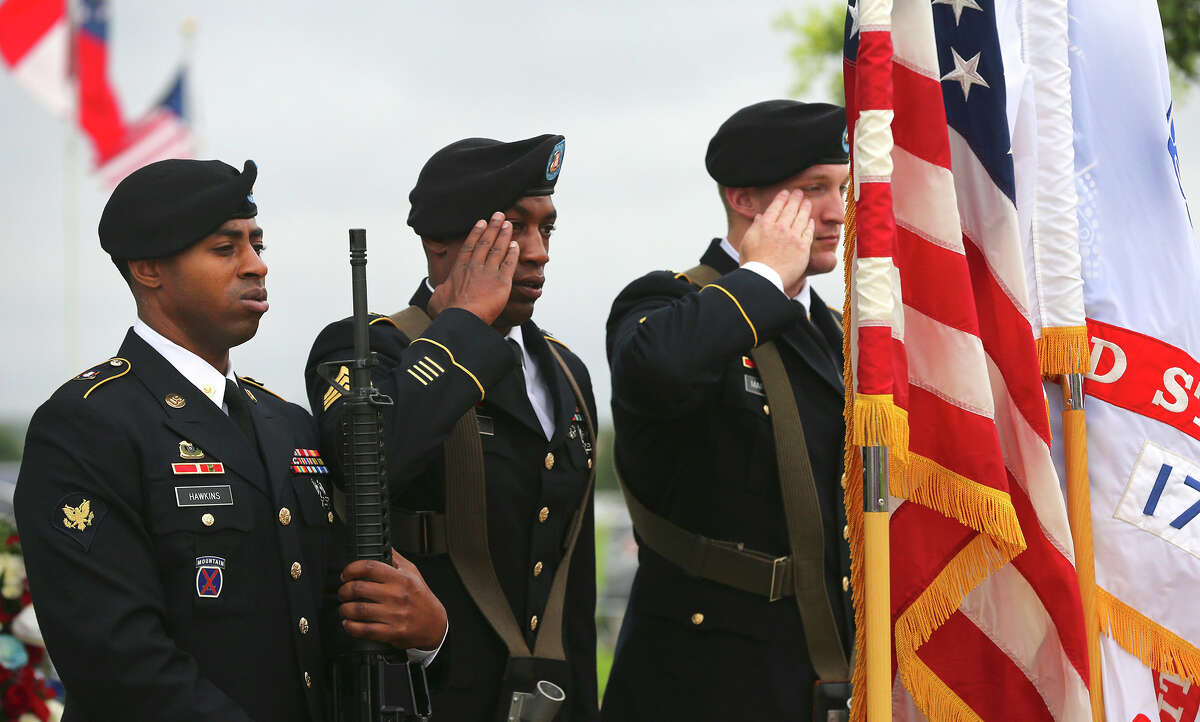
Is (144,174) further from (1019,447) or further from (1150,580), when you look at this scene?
(1150,580)

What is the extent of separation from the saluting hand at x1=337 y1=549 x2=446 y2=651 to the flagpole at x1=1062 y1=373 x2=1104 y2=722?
1.59m

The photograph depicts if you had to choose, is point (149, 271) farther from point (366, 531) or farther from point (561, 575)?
point (561, 575)

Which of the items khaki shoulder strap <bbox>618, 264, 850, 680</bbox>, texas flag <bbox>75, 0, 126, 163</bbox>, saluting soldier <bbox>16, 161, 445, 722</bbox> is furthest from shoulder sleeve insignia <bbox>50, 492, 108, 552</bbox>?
texas flag <bbox>75, 0, 126, 163</bbox>

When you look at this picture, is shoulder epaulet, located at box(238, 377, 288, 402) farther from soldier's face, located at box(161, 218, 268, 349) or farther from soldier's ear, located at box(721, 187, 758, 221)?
soldier's ear, located at box(721, 187, 758, 221)

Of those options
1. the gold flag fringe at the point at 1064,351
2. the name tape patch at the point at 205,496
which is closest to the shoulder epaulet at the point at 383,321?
the name tape patch at the point at 205,496

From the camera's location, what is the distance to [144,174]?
2672mm

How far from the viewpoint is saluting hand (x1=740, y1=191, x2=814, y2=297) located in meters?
3.34

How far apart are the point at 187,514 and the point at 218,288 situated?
448 millimetres

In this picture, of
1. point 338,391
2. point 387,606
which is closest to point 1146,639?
point 387,606

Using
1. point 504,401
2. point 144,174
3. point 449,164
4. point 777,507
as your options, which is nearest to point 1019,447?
point 777,507

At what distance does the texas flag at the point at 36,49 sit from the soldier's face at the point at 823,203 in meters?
5.39

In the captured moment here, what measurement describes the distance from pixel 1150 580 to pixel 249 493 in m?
2.15

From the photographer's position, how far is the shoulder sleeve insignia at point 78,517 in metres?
2.35

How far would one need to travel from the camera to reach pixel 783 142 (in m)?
3.61
